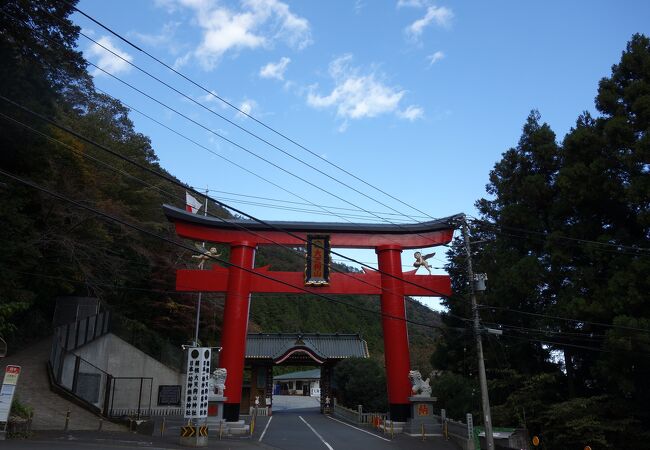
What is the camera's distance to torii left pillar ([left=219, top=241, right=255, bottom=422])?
762 inches

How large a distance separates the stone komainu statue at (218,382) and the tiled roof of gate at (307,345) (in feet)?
52.9

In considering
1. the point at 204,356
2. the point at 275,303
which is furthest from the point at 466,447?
the point at 275,303

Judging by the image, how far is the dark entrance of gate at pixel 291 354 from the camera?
116 feet

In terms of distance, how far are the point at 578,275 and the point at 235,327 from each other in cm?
1351

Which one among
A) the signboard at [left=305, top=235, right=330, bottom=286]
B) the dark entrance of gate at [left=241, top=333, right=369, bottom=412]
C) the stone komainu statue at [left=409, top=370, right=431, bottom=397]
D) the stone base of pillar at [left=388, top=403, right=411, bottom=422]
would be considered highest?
the signboard at [left=305, top=235, right=330, bottom=286]

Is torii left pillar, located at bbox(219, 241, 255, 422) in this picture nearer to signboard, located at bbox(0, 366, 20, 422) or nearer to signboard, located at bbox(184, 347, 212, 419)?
signboard, located at bbox(184, 347, 212, 419)

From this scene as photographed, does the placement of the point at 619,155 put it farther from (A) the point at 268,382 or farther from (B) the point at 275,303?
(B) the point at 275,303

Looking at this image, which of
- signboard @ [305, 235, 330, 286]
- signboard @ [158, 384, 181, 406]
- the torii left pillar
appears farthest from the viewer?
signboard @ [158, 384, 181, 406]

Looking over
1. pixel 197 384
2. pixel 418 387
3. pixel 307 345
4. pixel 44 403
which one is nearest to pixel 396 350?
pixel 418 387

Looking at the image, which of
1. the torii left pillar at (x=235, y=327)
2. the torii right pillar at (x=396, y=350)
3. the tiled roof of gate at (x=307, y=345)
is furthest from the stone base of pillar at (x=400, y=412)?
the tiled roof of gate at (x=307, y=345)

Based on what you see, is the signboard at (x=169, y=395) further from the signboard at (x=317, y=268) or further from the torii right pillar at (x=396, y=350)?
the torii right pillar at (x=396, y=350)

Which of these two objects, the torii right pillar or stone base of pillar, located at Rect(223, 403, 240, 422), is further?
the torii right pillar

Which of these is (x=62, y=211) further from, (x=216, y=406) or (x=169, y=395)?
(x=216, y=406)

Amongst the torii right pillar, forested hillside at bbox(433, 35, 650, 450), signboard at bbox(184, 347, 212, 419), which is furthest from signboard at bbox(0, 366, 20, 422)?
forested hillside at bbox(433, 35, 650, 450)
